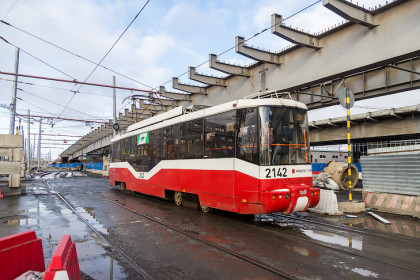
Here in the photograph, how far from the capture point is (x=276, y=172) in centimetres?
708

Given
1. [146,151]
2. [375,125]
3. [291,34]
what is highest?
[291,34]

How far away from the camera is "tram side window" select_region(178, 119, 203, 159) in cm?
876

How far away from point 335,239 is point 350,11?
23.0 ft

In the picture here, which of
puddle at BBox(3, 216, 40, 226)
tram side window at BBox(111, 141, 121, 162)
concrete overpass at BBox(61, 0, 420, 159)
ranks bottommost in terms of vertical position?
puddle at BBox(3, 216, 40, 226)

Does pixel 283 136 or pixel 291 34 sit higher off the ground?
pixel 291 34

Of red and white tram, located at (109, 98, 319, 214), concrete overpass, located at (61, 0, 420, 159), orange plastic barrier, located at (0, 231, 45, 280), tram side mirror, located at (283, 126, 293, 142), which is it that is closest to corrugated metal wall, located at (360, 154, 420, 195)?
concrete overpass, located at (61, 0, 420, 159)

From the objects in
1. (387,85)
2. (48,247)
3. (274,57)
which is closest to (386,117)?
(387,85)

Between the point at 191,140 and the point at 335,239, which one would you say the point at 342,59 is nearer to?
the point at 191,140

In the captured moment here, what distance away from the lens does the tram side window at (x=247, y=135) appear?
7120 millimetres

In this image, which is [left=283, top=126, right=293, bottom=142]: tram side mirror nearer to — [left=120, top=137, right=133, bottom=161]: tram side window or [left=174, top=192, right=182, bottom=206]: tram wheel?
[left=174, top=192, right=182, bottom=206]: tram wheel

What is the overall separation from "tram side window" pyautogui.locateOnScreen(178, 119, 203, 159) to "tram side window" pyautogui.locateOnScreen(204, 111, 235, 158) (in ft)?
0.99

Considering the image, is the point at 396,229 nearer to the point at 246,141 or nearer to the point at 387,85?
the point at 246,141

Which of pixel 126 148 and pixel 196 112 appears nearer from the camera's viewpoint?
pixel 196 112

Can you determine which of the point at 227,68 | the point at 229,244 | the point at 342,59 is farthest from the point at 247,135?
the point at 227,68
